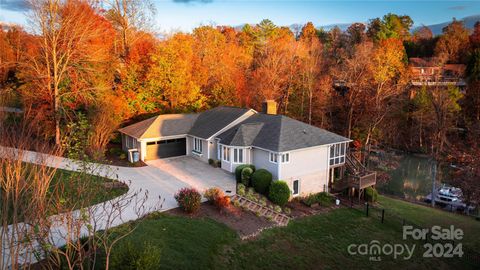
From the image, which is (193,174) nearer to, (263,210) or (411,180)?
(263,210)

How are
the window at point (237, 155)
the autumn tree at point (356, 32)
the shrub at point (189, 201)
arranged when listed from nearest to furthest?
the shrub at point (189, 201) → the window at point (237, 155) → the autumn tree at point (356, 32)

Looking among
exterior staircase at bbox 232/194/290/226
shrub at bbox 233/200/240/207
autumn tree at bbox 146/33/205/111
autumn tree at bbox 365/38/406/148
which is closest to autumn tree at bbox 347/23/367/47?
autumn tree at bbox 365/38/406/148

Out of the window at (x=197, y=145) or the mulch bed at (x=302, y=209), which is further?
the window at (x=197, y=145)

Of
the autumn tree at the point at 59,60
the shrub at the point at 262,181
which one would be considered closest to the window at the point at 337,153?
the shrub at the point at 262,181

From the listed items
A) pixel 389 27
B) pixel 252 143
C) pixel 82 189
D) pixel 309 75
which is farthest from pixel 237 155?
pixel 389 27

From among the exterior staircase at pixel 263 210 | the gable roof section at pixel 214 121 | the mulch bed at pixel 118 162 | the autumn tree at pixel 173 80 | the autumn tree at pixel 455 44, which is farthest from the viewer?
the autumn tree at pixel 455 44

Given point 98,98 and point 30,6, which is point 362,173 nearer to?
point 98,98

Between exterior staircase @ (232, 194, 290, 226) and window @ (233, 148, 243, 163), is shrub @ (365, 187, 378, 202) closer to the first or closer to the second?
exterior staircase @ (232, 194, 290, 226)

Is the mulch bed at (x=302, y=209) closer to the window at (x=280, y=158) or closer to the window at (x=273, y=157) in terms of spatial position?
the window at (x=280, y=158)

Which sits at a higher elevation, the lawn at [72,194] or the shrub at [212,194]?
the lawn at [72,194]
